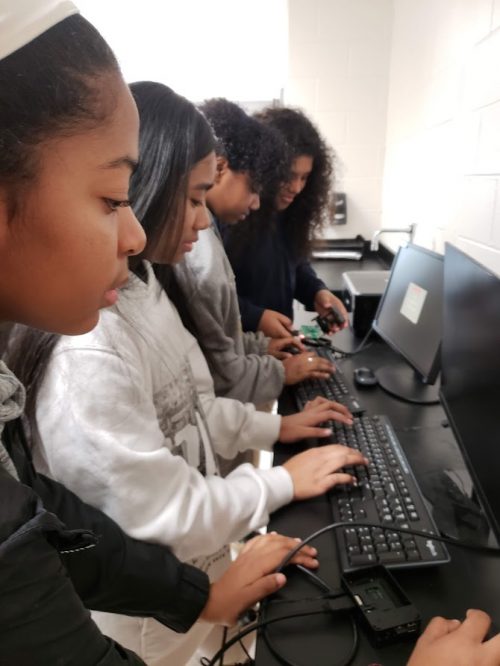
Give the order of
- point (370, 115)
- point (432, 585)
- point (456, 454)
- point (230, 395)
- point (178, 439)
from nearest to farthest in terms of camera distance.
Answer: point (432, 585) < point (178, 439) < point (456, 454) < point (230, 395) < point (370, 115)

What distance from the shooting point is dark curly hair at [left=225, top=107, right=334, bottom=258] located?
164 centimetres

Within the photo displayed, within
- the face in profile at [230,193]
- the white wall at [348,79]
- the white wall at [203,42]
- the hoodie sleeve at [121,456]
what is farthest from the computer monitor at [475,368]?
the white wall at [203,42]

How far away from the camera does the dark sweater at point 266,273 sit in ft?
5.50

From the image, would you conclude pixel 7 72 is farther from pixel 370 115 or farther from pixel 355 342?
pixel 370 115

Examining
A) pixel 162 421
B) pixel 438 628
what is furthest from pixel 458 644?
pixel 162 421

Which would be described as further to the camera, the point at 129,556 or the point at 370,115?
the point at 370,115

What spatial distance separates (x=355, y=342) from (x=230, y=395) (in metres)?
0.60

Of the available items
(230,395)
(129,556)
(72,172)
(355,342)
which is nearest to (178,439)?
(129,556)

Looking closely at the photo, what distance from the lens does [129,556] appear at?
0.64 metres

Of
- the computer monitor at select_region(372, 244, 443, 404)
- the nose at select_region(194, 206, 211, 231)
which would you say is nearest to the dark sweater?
the computer monitor at select_region(372, 244, 443, 404)

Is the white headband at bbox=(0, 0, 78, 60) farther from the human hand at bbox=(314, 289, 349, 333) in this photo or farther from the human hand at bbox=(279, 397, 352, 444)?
the human hand at bbox=(314, 289, 349, 333)

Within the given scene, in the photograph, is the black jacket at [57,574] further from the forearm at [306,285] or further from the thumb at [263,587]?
the forearm at [306,285]

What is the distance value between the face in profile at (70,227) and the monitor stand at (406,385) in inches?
36.0

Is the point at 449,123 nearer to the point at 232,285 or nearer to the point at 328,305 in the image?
the point at 328,305
